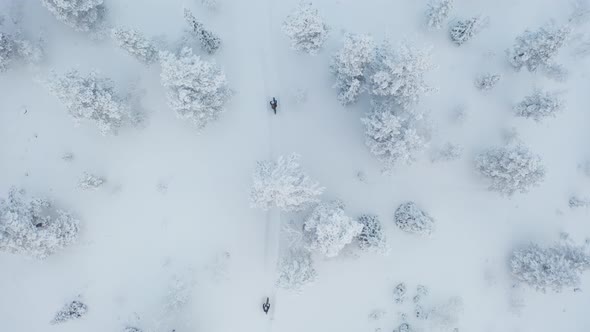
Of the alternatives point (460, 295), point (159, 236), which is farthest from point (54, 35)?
point (460, 295)

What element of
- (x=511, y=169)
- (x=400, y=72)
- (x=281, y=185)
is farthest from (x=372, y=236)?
(x=400, y=72)

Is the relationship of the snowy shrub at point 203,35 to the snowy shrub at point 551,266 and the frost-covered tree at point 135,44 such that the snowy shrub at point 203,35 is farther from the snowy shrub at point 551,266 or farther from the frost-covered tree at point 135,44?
the snowy shrub at point 551,266

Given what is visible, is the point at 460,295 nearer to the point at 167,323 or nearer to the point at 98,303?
the point at 167,323

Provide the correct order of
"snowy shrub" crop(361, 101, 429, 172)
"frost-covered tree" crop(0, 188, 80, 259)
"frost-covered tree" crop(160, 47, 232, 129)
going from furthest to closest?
"snowy shrub" crop(361, 101, 429, 172) < "frost-covered tree" crop(160, 47, 232, 129) < "frost-covered tree" crop(0, 188, 80, 259)

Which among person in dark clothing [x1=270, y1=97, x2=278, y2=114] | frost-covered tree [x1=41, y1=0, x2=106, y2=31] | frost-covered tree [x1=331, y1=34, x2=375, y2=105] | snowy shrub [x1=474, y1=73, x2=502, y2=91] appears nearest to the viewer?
frost-covered tree [x1=331, y1=34, x2=375, y2=105]

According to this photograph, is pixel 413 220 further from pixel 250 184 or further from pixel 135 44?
pixel 135 44

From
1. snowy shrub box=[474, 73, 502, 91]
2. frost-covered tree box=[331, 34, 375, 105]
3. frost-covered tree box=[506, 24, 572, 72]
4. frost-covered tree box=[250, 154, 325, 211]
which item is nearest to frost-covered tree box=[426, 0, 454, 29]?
snowy shrub box=[474, 73, 502, 91]

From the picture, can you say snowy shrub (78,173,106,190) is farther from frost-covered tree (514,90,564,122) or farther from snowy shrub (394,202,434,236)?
frost-covered tree (514,90,564,122)
